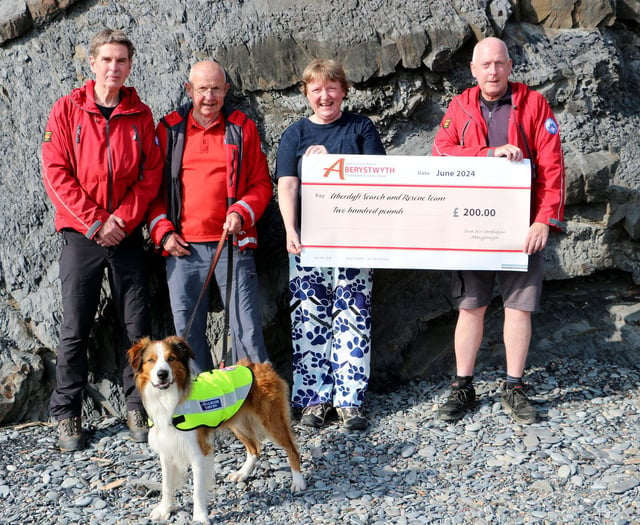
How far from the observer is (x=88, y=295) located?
550 centimetres

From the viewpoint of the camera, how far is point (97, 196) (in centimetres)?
543

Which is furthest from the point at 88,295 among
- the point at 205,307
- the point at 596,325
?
the point at 596,325

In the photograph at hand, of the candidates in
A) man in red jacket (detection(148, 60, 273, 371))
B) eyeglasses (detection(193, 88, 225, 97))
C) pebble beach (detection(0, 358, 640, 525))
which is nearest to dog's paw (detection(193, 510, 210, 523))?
pebble beach (detection(0, 358, 640, 525))

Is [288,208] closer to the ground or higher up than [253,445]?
higher up

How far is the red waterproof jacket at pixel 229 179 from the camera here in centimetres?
555

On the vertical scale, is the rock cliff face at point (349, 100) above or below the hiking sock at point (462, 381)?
above

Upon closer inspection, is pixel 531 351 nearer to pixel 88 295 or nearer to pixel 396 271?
pixel 396 271

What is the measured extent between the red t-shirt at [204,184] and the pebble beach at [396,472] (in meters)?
1.69

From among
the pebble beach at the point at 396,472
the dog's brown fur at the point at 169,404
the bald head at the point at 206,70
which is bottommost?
the pebble beach at the point at 396,472

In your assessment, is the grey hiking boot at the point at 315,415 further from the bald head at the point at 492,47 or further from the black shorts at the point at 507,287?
the bald head at the point at 492,47

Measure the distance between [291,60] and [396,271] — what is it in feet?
7.19

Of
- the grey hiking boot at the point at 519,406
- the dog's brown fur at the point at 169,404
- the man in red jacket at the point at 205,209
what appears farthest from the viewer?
the grey hiking boot at the point at 519,406

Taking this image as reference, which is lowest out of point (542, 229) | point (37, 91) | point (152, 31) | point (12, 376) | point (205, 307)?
point (12, 376)

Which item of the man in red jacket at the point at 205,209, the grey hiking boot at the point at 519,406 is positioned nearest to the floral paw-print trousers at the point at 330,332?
the man in red jacket at the point at 205,209
